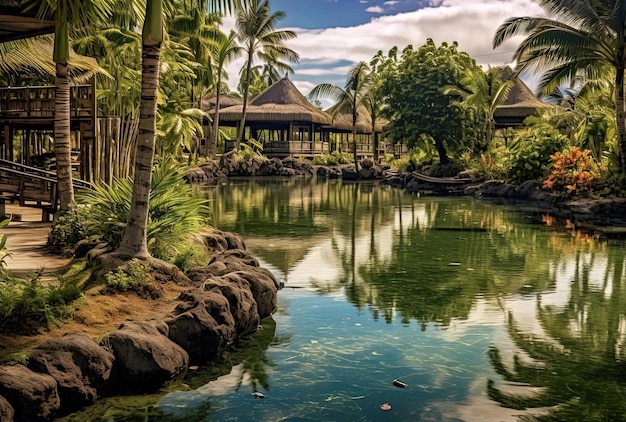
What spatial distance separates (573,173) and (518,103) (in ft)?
75.2

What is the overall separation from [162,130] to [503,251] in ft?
60.7

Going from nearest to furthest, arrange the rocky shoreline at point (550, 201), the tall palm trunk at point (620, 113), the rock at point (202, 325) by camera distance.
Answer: the rock at point (202, 325)
the rocky shoreline at point (550, 201)
the tall palm trunk at point (620, 113)

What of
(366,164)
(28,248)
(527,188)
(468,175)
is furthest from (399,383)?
(366,164)

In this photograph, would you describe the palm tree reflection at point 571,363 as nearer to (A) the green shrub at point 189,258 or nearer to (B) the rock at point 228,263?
(B) the rock at point 228,263

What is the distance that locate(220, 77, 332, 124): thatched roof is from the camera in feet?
161

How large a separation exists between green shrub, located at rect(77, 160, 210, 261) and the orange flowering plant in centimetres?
1712

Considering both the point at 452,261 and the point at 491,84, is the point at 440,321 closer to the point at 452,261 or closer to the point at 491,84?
the point at 452,261

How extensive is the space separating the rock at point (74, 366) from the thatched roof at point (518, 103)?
41.8 m

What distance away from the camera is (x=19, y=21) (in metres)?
10.7

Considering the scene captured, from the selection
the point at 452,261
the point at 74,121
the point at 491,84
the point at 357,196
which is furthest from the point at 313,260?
the point at 491,84

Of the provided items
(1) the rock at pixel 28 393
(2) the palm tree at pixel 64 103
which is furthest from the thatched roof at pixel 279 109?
(1) the rock at pixel 28 393

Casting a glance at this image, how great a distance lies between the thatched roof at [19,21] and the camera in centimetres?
1044

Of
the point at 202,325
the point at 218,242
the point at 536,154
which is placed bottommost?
the point at 202,325

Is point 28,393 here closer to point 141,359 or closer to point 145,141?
point 141,359
